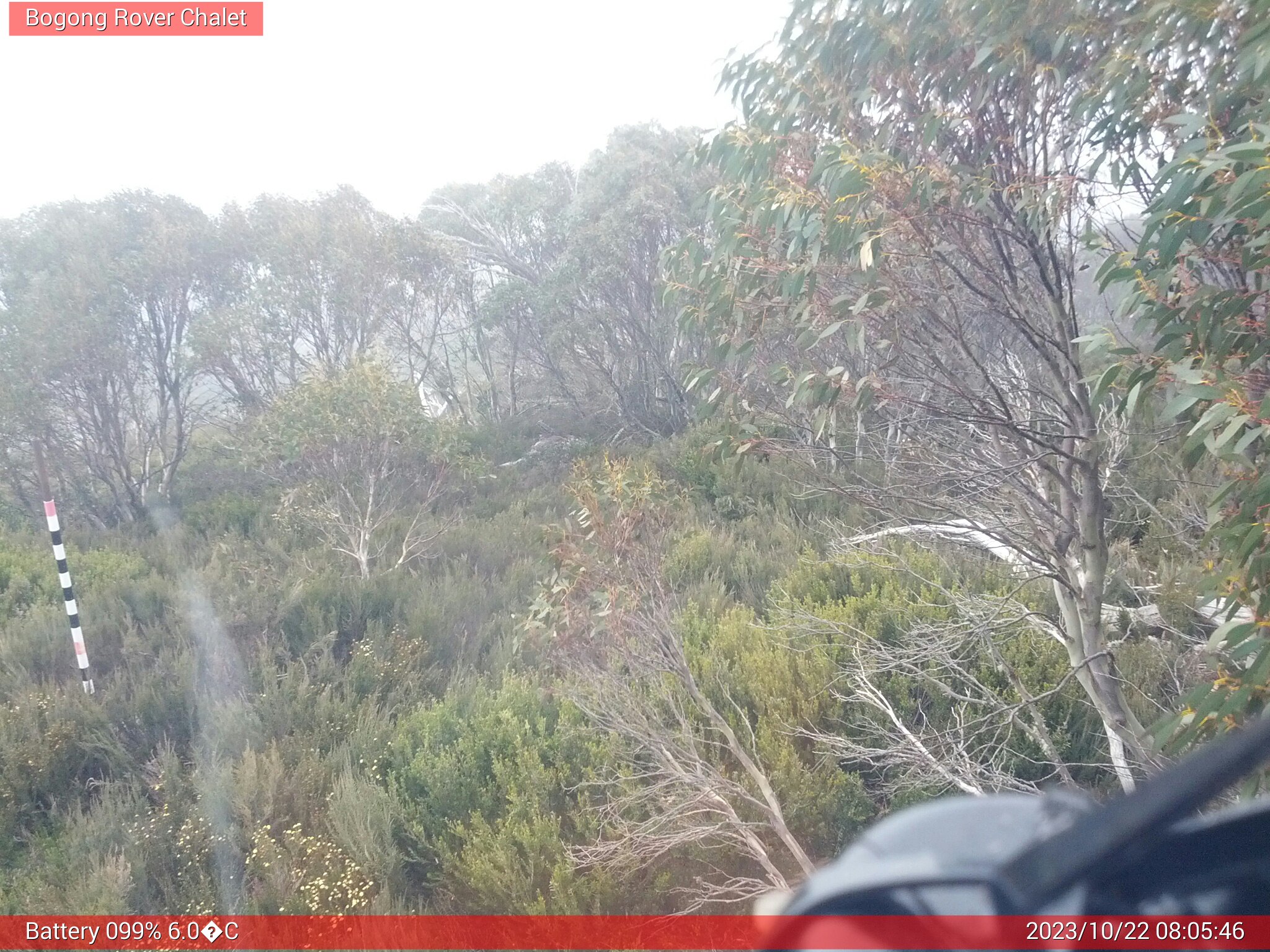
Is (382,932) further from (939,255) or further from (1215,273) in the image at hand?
(1215,273)

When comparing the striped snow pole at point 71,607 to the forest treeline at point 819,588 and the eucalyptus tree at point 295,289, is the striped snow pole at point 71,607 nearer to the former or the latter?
the forest treeline at point 819,588

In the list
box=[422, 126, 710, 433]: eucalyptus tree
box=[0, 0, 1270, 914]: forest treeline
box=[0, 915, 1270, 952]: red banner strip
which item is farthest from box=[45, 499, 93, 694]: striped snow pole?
box=[422, 126, 710, 433]: eucalyptus tree

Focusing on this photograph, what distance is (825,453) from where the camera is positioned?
129 inches

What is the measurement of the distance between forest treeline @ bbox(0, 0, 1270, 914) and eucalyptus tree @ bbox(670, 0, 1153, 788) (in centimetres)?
2

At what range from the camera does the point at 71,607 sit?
18.7ft

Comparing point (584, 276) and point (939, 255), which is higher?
point (584, 276)

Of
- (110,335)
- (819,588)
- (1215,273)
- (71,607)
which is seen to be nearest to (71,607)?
(71,607)

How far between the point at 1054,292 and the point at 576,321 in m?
10.9

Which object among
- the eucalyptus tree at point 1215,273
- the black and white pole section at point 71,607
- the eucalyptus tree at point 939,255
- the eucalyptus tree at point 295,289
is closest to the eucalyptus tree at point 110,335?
the eucalyptus tree at point 295,289

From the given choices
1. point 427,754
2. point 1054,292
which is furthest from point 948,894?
point 427,754

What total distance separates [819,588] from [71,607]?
5.30 metres

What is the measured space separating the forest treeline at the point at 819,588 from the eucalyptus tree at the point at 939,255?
0.8 inches

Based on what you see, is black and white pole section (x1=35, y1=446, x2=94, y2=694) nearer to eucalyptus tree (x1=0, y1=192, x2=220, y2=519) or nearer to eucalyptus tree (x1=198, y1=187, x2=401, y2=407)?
eucalyptus tree (x1=0, y1=192, x2=220, y2=519)

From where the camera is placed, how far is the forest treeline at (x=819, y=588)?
2336 millimetres
